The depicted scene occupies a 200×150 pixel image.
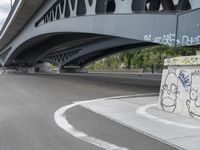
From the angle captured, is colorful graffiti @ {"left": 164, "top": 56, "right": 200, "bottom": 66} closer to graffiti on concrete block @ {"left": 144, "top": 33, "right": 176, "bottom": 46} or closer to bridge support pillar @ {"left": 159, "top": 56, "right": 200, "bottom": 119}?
bridge support pillar @ {"left": 159, "top": 56, "right": 200, "bottom": 119}

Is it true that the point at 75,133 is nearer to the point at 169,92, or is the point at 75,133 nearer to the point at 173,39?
the point at 169,92

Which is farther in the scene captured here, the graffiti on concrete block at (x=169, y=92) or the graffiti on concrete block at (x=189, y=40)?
the graffiti on concrete block at (x=189, y=40)

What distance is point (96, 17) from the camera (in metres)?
22.1

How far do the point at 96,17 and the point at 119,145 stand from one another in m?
15.9

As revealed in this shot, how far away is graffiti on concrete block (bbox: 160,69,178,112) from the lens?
37.9 ft

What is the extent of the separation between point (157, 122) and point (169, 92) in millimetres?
2414

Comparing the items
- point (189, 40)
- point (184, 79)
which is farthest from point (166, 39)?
point (184, 79)

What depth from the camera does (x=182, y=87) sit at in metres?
11.2

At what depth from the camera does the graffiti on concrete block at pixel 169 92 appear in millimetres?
11555

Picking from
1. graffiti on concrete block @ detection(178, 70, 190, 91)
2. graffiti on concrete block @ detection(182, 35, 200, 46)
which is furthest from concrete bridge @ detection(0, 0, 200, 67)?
graffiti on concrete block @ detection(178, 70, 190, 91)

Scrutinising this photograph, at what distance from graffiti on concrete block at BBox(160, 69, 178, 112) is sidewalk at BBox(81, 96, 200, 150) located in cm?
31

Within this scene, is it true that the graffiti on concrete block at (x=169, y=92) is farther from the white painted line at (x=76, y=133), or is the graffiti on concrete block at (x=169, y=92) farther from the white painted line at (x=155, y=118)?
the white painted line at (x=76, y=133)

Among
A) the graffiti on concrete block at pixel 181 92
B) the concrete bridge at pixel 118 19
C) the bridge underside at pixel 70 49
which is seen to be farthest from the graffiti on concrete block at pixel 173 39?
the bridge underside at pixel 70 49

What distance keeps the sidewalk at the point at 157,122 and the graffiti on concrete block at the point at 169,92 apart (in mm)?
313
